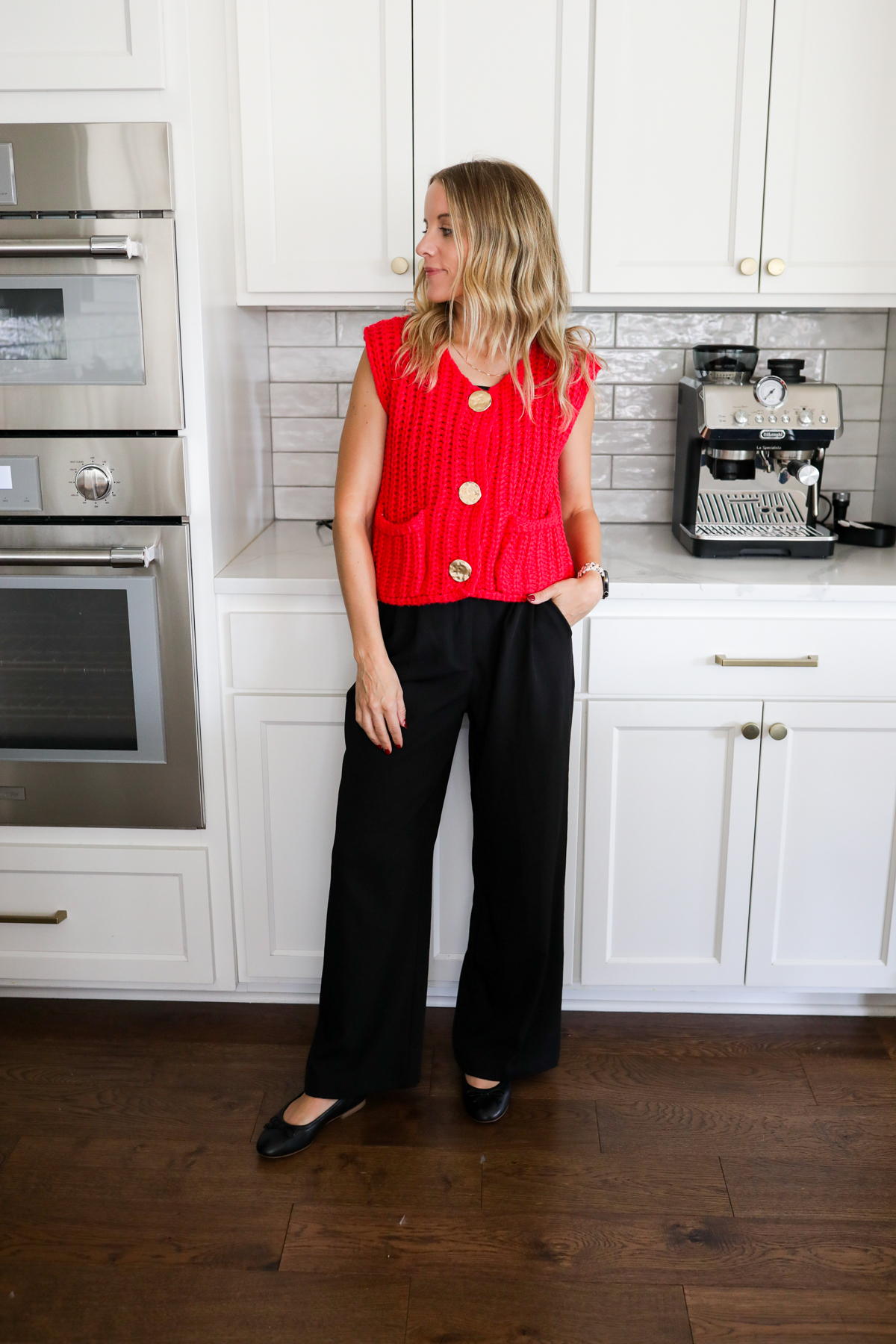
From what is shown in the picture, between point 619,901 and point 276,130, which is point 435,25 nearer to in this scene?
point 276,130

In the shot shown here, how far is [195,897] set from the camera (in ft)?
6.79

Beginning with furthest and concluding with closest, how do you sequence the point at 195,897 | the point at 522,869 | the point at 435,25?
the point at 195,897
the point at 435,25
the point at 522,869

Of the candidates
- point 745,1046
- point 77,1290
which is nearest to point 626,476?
point 745,1046

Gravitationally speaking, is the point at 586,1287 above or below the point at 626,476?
below

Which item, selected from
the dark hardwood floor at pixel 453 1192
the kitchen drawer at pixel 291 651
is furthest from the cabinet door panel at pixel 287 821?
the dark hardwood floor at pixel 453 1192

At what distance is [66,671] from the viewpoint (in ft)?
6.37

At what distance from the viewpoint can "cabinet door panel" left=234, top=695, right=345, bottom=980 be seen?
1.97 metres

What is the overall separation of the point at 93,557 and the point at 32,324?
0.40 meters

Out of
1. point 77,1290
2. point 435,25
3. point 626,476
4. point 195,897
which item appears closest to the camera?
point 77,1290

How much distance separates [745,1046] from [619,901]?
0.38 metres

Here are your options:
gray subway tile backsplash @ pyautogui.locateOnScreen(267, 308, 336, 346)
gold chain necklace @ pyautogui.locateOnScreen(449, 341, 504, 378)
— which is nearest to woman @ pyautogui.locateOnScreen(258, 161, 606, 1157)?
gold chain necklace @ pyautogui.locateOnScreen(449, 341, 504, 378)

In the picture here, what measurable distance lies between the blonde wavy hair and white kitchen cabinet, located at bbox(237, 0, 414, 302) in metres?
0.47

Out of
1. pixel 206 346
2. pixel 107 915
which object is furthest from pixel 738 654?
pixel 107 915

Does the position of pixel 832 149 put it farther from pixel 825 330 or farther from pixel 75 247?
pixel 75 247
